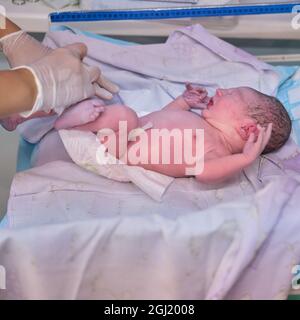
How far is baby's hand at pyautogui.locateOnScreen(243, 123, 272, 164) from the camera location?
121cm

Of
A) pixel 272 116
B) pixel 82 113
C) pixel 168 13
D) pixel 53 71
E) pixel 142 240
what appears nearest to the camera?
pixel 142 240

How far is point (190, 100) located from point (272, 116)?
245 millimetres

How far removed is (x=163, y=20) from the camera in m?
1.64

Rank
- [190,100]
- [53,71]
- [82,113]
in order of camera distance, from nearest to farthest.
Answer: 1. [53,71]
2. [82,113]
3. [190,100]

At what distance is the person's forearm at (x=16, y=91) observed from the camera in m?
0.96

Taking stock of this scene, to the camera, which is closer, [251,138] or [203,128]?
Result: [251,138]

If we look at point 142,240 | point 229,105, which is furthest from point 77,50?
point 142,240

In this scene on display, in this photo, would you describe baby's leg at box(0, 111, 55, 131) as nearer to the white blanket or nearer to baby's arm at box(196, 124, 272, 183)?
the white blanket

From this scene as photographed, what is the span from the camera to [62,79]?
111 centimetres

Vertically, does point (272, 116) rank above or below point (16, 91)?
below

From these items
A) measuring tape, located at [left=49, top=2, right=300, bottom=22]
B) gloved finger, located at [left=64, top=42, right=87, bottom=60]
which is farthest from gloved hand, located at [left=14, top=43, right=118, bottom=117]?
Result: measuring tape, located at [left=49, top=2, right=300, bottom=22]

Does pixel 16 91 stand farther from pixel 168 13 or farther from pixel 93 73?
pixel 168 13
